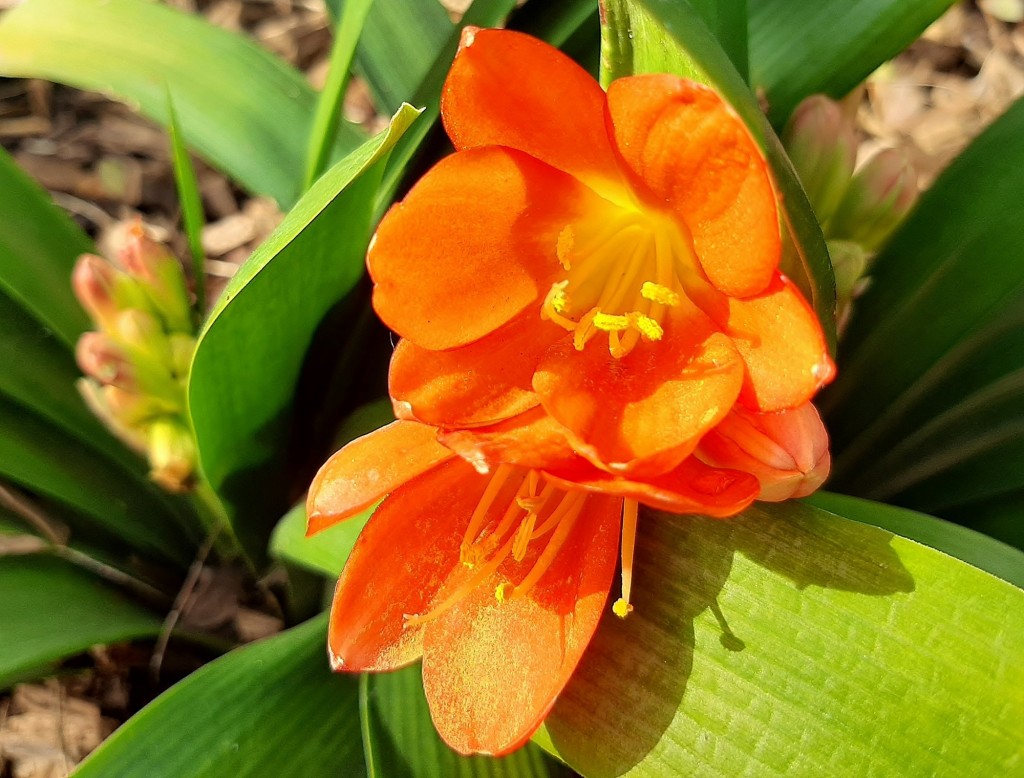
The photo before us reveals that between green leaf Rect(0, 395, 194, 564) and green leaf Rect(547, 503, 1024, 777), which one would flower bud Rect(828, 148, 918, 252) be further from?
green leaf Rect(0, 395, 194, 564)

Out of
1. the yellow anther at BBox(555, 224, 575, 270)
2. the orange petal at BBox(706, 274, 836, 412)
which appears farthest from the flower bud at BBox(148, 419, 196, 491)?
the orange petal at BBox(706, 274, 836, 412)

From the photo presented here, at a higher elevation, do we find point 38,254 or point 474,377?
point 474,377

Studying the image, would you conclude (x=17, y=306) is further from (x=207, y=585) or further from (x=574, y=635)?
(x=574, y=635)

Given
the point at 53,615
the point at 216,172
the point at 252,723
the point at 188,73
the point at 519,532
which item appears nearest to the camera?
the point at 519,532

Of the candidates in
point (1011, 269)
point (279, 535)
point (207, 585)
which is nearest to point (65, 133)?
point (207, 585)

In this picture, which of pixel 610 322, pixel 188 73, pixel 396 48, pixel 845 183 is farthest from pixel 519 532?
pixel 188 73

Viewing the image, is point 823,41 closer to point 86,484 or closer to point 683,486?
point 683,486
